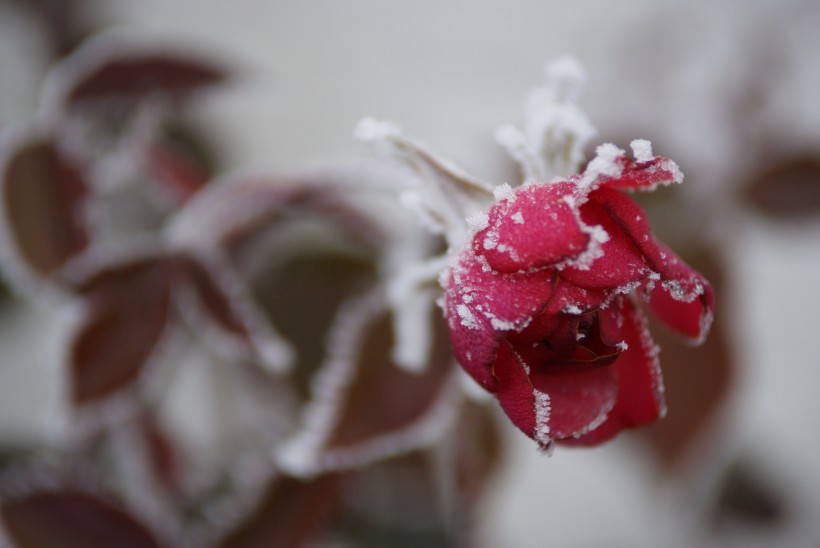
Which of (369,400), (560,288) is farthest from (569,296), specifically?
(369,400)

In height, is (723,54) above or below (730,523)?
above

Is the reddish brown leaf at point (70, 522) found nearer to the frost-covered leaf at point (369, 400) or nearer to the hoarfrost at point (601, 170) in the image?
the frost-covered leaf at point (369, 400)

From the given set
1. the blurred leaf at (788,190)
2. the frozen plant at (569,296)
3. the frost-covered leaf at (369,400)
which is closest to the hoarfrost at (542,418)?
the frozen plant at (569,296)

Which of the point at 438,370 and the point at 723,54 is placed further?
the point at 723,54

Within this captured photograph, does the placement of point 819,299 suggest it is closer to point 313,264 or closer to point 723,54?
point 723,54

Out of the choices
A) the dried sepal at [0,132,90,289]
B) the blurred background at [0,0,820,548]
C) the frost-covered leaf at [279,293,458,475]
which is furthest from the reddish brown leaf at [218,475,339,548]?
the blurred background at [0,0,820,548]

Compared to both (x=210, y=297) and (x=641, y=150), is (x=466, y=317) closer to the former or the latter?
(x=641, y=150)

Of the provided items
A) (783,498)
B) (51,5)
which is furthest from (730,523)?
(51,5)
